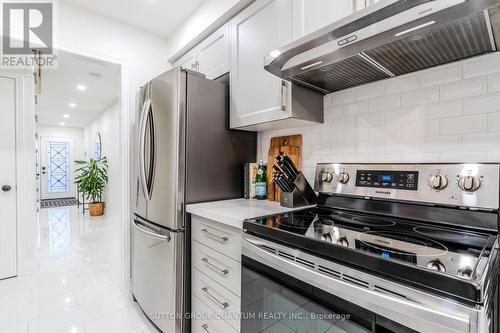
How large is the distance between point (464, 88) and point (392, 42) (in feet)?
1.38

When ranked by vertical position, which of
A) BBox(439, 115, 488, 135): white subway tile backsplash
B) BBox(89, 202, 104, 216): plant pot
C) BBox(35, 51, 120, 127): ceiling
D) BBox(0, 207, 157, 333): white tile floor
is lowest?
BBox(0, 207, 157, 333): white tile floor

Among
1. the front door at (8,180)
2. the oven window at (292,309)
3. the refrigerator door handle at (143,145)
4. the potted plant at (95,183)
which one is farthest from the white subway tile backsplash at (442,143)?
the potted plant at (95,183)

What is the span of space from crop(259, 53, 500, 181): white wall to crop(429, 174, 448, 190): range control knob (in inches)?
4.3

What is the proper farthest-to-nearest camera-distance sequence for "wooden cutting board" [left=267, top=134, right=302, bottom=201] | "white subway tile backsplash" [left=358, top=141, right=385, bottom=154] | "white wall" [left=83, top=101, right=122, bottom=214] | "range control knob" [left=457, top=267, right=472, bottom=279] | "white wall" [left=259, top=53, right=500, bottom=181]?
"white wall" [left=83, top=101, right=122, bottom=214] → "wooden cutting board" [left=267, top=134, right=302, bottom=201] → "white subway tile backsplash" [left=358, top=141, right=385, bottom=154] → "white wall" [left=259, top=53, right=500, bottom=181] → "range control knob" [left=457, top=267, right=472, bottom=279]

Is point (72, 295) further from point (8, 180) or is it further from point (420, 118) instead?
point (420, 118)

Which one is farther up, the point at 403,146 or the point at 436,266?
the point at 403,146

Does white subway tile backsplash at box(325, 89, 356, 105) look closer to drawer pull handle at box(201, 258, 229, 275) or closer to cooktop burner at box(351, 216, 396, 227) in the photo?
cooktop burner at box(351, 216, 396, 227)

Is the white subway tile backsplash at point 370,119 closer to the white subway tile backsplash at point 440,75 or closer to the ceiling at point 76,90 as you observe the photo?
the white subway tile backsplash at point 440,75

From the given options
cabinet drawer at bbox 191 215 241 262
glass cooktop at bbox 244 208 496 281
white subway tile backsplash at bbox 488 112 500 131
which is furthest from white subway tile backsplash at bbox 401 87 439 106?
cabinet drawer at bbox 191 215 241 262

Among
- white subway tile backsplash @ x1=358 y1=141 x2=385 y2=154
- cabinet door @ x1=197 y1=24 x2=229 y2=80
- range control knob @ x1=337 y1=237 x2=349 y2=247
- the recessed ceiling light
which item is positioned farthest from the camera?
the recessed ceiling light

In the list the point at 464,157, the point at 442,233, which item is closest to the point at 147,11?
the point at 464,157

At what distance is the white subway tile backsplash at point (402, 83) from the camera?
1.26 m

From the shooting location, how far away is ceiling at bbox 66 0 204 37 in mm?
2125

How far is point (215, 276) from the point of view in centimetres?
143
